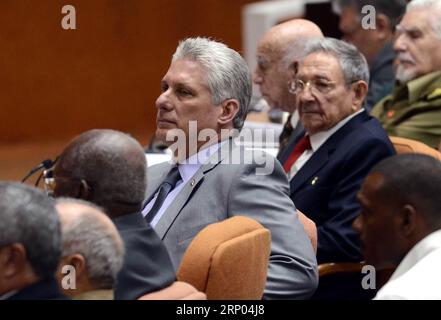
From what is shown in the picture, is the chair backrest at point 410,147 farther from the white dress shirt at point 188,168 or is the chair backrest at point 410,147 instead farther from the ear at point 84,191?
the ear at point 84,191

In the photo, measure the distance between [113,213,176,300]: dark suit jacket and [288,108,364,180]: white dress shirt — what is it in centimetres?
135

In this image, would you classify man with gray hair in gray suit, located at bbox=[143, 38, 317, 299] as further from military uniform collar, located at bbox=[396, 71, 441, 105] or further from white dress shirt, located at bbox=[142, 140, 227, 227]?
→ military uniform collar, located at bbox=[396, 71, 441, 105]

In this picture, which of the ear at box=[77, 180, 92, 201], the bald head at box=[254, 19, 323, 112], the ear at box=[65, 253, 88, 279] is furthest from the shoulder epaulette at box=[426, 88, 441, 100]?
the ear at box=[65, 253, 88, 279]

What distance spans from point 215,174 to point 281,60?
4.28 ft

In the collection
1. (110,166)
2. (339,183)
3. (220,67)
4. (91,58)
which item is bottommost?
(91,58)

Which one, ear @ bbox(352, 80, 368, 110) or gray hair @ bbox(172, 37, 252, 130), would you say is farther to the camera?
ear @ bbox(352, 80, 368, 110)

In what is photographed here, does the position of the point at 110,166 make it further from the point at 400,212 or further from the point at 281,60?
the point at 281,60

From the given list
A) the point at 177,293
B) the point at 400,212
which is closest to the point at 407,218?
the point at 400,212

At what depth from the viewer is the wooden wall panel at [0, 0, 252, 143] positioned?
7387mm

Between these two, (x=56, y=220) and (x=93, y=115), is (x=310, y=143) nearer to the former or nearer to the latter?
(x=56, y=220)

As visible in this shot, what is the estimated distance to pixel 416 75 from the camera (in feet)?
13.4

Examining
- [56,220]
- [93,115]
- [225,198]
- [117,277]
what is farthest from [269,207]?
[93,115]

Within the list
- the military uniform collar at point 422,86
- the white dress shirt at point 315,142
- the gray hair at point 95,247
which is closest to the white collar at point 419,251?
the gray hair at point 95,247

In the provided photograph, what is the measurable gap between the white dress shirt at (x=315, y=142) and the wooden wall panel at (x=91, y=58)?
382 cm
